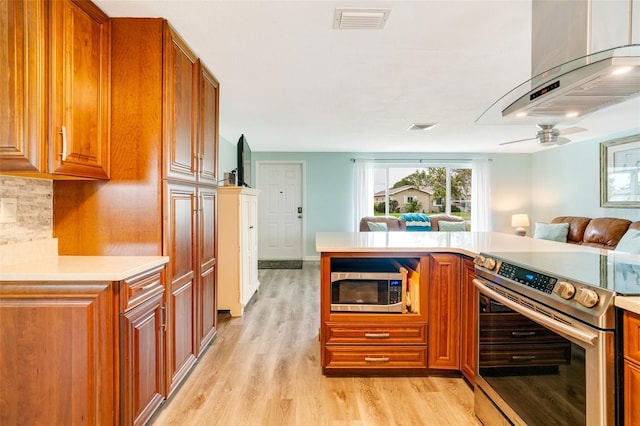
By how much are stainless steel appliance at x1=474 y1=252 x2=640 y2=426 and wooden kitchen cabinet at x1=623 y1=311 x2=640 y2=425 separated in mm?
31

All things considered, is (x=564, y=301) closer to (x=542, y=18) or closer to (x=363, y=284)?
(x=363, y=284)

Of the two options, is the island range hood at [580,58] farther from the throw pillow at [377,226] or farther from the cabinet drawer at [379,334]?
the throw pillow at [377,226]

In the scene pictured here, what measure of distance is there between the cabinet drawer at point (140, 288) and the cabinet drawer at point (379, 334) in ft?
3.60

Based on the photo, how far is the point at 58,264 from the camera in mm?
1681

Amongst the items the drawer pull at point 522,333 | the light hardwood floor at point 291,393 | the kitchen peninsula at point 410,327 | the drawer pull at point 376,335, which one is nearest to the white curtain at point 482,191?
the kitchen peninsula at point 410,327

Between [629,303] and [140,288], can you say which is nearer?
[629,303]

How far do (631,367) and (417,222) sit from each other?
5.80 metres

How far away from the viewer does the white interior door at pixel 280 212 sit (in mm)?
7016

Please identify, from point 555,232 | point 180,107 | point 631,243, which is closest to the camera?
point 180,107

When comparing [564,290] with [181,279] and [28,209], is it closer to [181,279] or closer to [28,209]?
[181,279]

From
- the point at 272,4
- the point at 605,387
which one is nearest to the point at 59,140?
the point at 272,4

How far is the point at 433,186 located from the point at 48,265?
6775 mm

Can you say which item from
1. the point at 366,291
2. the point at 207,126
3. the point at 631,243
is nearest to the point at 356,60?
the point at 207,126

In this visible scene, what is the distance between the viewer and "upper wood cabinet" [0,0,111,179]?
4.73ft
